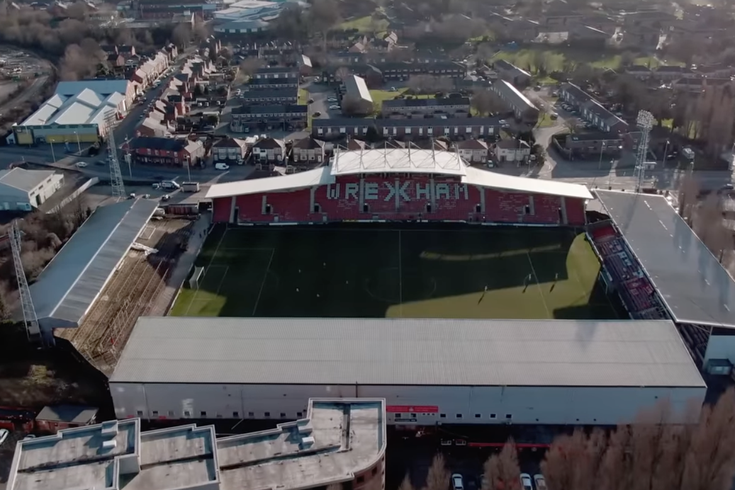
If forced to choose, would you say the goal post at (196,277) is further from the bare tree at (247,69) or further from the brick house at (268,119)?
the bare tree at (247,69)

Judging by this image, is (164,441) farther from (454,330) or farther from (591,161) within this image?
(591,161)

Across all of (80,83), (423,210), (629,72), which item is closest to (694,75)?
(629,72)

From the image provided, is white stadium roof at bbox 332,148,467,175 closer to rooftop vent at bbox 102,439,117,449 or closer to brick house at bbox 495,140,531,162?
brick house at bbox 495,140,531,162

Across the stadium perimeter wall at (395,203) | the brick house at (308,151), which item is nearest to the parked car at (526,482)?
the stadium perimeter wall at (395,203)

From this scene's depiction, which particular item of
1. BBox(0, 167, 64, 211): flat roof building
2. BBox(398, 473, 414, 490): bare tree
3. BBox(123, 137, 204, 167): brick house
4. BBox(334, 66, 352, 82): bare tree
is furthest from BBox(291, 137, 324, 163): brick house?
BBox(398, 473, 414, 490): bare tree

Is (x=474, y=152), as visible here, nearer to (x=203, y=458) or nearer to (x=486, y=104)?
(x=486, y=104)

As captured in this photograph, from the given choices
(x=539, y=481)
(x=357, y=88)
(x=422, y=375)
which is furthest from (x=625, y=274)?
(x=357, y=88)
